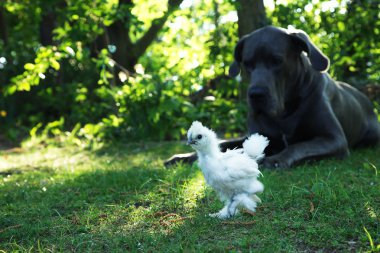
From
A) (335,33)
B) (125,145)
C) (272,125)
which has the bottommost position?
(125,145)

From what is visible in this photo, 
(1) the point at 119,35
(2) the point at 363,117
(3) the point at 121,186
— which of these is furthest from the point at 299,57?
(1) the point at 119,35

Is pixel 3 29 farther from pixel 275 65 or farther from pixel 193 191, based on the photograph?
pixel 193 191

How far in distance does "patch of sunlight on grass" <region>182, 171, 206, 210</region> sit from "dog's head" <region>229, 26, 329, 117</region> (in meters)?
1.18

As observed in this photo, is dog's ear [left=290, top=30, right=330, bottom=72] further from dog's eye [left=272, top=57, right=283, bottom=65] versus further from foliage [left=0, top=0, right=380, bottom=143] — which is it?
foliage [left=0, top=0, right=380, bottom=143]

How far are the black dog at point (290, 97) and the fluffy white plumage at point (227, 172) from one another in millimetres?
1747

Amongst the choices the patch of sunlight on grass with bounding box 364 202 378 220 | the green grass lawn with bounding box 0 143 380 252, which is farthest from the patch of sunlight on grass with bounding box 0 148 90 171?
the patch of sunlight on grass with bounding box 364 202 378 220

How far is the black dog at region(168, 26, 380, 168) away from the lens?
15.3 ft

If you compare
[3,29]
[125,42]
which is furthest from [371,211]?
[3,29]

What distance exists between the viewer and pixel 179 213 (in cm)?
292

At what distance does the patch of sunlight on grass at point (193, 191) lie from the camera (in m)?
3.14

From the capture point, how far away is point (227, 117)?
7.44 meters

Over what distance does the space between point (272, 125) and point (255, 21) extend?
2107 mm

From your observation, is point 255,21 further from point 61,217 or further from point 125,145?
point 61,217

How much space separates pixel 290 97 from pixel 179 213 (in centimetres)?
250
